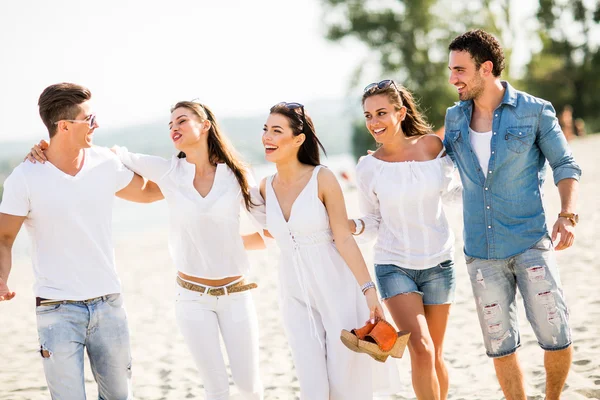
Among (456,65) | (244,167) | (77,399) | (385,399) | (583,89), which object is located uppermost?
(583,89)

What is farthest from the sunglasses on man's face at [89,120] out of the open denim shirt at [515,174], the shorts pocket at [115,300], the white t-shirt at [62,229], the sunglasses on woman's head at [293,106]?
the open denim shirt at [515,174]

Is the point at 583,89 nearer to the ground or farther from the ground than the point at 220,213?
farther from the ground

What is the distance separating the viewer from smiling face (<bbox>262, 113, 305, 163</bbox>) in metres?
4.35

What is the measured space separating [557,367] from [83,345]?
9.77ft

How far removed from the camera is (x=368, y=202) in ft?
15.4

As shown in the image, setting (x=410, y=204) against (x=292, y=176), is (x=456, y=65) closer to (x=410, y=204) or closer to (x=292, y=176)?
(x=410, y=204)

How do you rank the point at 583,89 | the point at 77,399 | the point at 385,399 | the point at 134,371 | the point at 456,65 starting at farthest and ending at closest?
the point at 583,89 < the point at 134,371 < the point at 385,399 < the point at 456,65 < the point at 77,399

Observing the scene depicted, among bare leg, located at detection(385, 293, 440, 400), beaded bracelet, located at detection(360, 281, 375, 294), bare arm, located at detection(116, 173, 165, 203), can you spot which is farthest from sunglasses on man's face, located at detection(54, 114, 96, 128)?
bare leg, located at detection(385, 293, 440, 400)

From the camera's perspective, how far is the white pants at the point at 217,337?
4410 mm

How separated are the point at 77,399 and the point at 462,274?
7.37 m

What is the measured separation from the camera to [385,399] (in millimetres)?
5723

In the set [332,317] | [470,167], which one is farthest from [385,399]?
[470,167]

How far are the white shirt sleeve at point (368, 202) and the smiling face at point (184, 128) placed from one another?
3.85 feet

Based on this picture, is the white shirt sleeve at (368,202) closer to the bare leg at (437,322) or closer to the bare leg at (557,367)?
the bare leg at (437,322)
